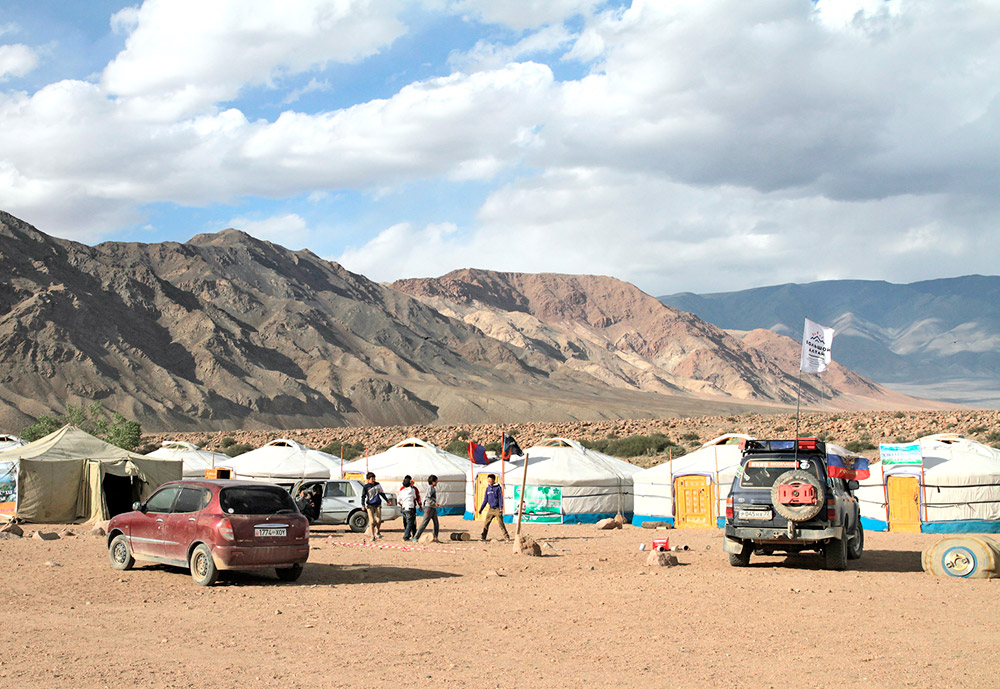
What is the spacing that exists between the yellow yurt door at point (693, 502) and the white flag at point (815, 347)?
13.5 ft

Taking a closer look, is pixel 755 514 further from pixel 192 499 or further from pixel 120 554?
pixel 120 554

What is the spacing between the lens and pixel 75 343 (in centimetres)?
7931

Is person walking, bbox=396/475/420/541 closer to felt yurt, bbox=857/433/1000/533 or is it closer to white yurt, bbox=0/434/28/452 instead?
felt yurt, bbox=857/433/1000/533

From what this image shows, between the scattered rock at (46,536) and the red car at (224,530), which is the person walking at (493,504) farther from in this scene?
the scattered rock at (46,536)

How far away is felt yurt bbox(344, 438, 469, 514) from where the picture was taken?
28938 mm

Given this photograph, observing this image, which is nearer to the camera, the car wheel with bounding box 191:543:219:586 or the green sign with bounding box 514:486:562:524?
the car wheel with bounding box 191:543:219:586

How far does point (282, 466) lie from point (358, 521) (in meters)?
7.47

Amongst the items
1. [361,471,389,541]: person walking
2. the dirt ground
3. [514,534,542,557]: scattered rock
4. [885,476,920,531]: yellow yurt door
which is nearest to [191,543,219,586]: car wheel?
the dirt ground

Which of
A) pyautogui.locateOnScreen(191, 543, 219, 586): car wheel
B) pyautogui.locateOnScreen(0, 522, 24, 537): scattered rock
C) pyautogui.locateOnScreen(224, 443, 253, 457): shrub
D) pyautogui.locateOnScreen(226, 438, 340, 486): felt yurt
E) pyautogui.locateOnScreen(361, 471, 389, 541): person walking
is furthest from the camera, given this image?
pyautogui.locateOnScreen(224, 443, 253, 457): shrub

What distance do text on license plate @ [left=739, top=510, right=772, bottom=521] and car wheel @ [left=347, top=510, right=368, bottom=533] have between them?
452 inches

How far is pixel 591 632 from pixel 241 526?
499 cm

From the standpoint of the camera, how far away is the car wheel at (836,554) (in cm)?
1459

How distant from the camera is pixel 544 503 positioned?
2597 cm

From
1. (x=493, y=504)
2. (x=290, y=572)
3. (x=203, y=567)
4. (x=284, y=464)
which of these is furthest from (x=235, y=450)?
(x=203, y=567)
